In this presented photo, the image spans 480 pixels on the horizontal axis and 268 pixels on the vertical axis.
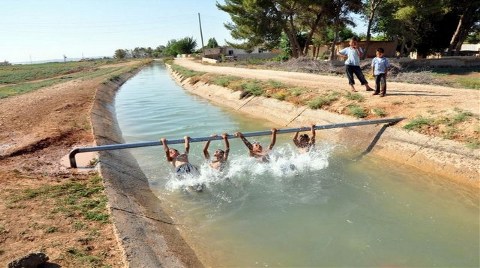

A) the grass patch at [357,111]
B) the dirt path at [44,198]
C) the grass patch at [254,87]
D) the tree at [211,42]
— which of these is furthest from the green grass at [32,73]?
the grass patch at [357,111]

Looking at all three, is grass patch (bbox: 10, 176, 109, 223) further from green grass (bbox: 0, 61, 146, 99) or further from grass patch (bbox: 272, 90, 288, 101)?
green grass (bbox: 0, 61, 146, 99)

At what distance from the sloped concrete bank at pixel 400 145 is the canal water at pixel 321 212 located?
376 mm

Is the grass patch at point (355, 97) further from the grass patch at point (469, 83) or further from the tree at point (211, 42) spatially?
the tree at point (211, 42)

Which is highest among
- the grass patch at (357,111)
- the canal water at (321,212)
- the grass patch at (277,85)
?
the grass patch at (277,85)

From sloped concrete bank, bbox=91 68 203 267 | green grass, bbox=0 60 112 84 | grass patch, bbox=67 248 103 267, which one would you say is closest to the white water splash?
sloped concrete bank, bbox=91 68 203 267

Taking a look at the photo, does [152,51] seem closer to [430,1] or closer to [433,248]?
[430,1]

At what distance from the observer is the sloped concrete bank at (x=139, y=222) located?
549 centimetres

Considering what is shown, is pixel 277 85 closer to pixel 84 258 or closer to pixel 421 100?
pixel 421 100

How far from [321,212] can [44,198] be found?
18.0 feet

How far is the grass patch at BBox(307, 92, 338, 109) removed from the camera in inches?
589

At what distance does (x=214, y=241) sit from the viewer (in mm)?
6801

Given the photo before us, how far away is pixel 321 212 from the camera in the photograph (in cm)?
775

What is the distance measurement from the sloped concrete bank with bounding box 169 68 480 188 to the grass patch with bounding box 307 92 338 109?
250mm

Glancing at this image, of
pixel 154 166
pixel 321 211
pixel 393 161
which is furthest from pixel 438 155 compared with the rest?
pixel 154 166
